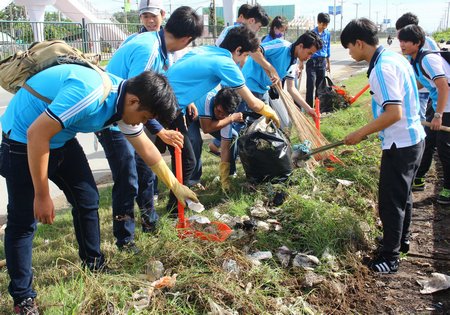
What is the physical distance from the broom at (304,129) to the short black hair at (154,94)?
10.1 ft

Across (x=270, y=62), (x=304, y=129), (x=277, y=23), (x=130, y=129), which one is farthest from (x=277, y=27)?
(x=130, y=129)

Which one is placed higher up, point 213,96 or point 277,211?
point 213,96

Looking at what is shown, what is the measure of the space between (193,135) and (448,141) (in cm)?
233

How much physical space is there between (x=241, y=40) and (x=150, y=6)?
0.89m

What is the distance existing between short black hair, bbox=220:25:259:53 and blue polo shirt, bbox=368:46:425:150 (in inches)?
44.6

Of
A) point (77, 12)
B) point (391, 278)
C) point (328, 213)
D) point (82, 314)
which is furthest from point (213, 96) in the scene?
point (77, 12)

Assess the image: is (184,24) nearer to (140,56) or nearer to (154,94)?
(140,56)

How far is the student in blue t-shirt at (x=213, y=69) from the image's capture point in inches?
140

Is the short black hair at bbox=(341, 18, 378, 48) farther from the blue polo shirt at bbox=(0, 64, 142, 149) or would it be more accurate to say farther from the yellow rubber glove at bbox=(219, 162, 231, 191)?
the yellow rubber glove at bbox=(219, 162, 231, 191)

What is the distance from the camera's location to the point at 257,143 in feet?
14.0

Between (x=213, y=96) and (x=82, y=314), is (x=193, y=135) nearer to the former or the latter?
(x=213, y=96)

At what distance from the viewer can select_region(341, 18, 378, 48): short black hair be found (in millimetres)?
2834

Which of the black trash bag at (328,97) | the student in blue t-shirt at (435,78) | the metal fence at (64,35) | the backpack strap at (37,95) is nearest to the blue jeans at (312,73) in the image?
the black trash bag at (328,97)

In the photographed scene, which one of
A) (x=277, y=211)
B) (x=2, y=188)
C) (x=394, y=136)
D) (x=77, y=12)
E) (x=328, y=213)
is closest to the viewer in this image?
(x=394, y=136)
